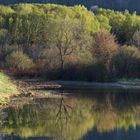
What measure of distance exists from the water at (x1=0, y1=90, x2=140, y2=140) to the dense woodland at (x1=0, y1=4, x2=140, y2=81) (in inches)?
859

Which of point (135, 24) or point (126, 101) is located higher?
point (135, 24)

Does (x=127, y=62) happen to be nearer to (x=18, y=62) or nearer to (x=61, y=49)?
(x=61, y=49)

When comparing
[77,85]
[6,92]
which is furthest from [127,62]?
[6,92]

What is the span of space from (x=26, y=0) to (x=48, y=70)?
100376 mm

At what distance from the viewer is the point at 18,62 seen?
288ft

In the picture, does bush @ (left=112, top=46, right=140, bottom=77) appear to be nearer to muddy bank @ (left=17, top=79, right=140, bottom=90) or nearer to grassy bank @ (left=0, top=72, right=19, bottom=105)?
muddy bank @ (left=17, top=79, right=140, bottom=90)

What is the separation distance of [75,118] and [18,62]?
43336 mm

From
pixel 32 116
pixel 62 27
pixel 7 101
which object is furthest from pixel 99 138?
pixel 62 27

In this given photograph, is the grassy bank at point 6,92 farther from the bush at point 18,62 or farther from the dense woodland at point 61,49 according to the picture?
the bush at point 18,62

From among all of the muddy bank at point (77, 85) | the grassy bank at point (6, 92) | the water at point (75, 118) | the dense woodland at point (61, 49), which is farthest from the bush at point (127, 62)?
the grassy bank at point (6, 92)

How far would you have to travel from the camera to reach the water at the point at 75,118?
36.9 m

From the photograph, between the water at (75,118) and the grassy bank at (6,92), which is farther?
the grassy bank at (6,92)

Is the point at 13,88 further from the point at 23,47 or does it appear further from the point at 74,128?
the point at 23,47

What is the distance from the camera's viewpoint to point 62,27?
90438 mm
